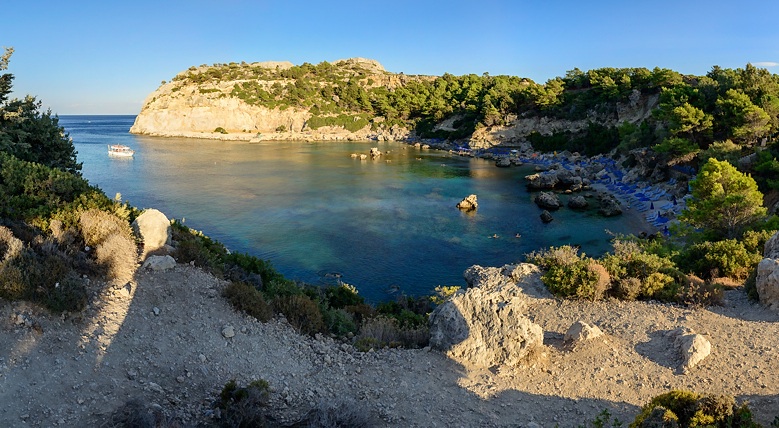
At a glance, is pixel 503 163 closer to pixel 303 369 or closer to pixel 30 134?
pixel 30 134

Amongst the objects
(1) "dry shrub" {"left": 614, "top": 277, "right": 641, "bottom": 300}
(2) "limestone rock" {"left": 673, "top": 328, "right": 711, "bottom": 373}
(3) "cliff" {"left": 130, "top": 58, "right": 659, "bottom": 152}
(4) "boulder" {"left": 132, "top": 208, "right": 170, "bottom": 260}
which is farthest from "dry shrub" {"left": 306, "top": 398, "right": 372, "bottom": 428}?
(3) "cliff" {"left": 130, "top": 58, "right": 659, "bottom": 152}

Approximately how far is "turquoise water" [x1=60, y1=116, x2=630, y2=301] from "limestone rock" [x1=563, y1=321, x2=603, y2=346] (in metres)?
12.1

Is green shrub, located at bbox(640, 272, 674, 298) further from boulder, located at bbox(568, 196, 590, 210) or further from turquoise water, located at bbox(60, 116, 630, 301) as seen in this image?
boulder, located at bbox(568, 196, 590, 210)

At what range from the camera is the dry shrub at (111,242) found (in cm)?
996

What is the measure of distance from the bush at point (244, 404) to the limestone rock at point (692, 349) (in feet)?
25.8

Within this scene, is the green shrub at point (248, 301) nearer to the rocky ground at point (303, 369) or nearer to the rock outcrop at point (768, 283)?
the rocky ground at point (303, 369)

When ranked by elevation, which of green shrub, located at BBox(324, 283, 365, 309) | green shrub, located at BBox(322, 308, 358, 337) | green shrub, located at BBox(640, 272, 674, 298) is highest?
green shrub, located at BBox(640, 272, 674, 298)

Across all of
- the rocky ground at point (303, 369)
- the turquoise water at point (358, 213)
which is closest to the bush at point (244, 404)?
the rocky ground at point (303, 369)

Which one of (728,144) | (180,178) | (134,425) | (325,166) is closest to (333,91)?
(325,166)

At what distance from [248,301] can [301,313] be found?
4.12 ft

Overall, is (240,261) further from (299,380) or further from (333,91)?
(333,91)

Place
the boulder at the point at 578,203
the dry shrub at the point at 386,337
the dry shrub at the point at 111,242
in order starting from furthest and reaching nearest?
1. the boulder at the point at 578,203
2. the dry shrub at the point at 386,337
3. the dry shrub at the point at 111,242

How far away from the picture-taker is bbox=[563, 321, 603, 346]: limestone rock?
10.1 metres

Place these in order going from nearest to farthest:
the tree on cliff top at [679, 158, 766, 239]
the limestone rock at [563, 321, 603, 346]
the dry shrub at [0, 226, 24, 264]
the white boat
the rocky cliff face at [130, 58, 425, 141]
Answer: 1. the dry shrub at [0, 226, 24, 264]
2. the limestone rock at [563, 321, 603, 346]
3. the tree on cliff top at [679, 158, 766, 239]
4. the white boat
5. the rocky cliff face at [130, 58, 425, 141]
